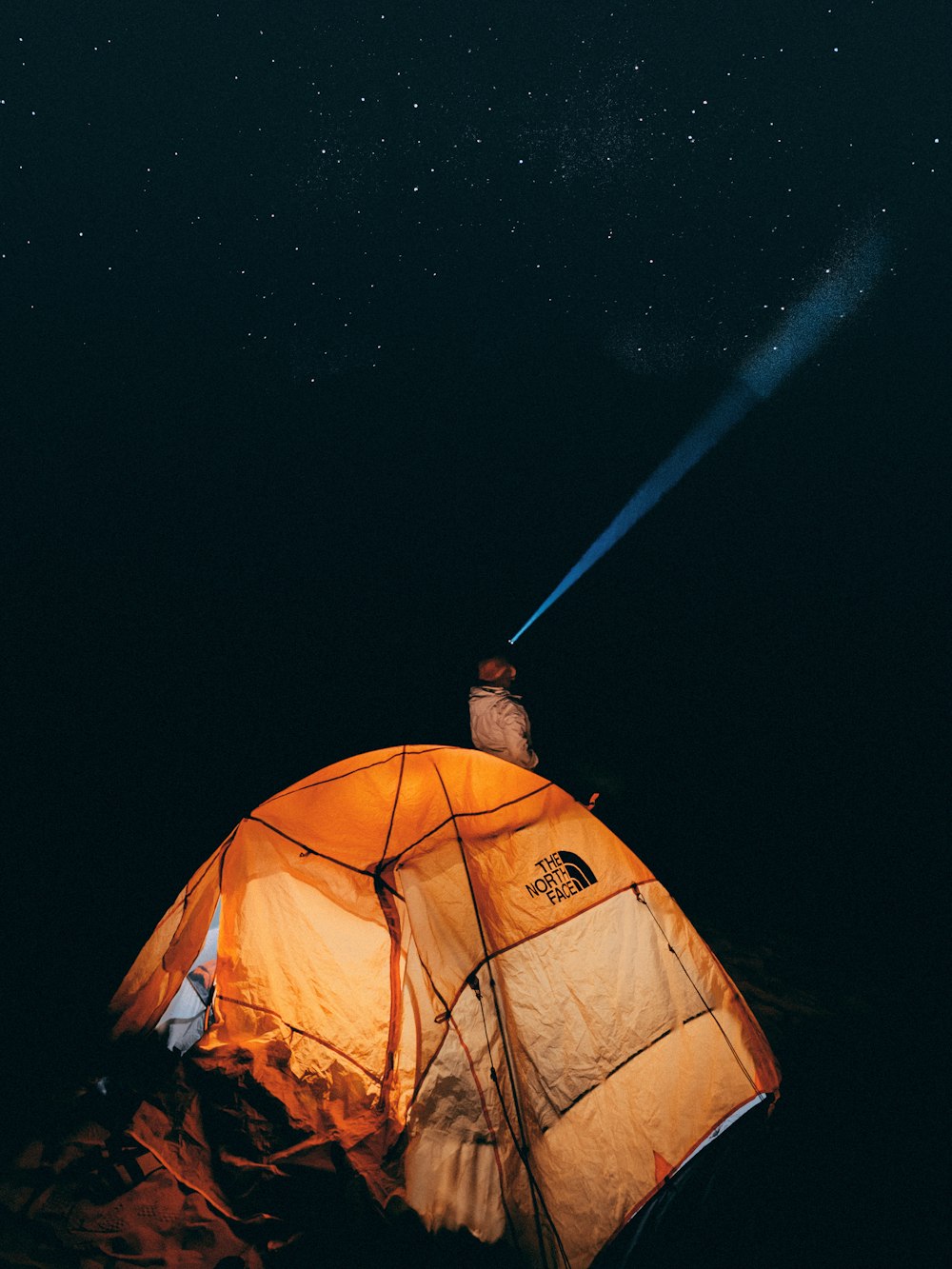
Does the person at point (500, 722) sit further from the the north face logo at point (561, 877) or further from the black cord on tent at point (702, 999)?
the black cord on tent at point (702, 999)

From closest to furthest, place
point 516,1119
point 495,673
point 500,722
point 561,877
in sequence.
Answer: point 516,1119 → point 561,877 → point 500,722 → point 495,673

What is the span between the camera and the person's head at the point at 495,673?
4.74 metres

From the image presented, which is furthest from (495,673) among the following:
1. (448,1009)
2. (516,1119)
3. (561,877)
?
(516,1119)

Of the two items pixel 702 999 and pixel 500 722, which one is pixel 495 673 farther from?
pixel 702 999

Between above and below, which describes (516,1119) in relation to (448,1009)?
below

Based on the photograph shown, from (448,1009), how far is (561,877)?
35.7 inches

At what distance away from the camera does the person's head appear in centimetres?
474

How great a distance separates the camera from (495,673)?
15.6 ft

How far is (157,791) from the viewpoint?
9367 mm

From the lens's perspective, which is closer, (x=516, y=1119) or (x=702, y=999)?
(x=516, y=1119)

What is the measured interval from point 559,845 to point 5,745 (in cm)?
1126

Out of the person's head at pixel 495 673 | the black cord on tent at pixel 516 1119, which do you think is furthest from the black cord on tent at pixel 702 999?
the person's head at pixel 495 673

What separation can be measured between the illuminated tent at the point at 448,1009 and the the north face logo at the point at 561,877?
0.01m

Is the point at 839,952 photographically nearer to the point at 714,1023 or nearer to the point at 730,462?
the point at 714,1023
